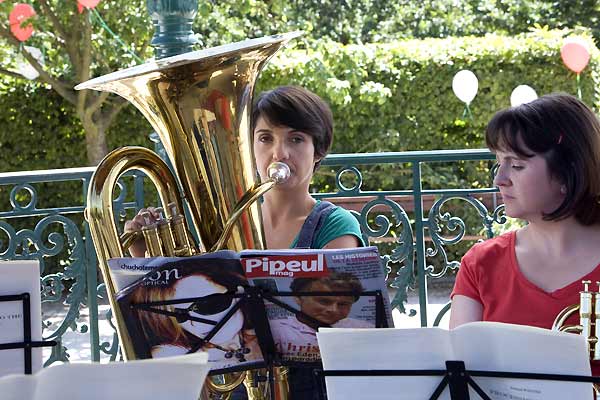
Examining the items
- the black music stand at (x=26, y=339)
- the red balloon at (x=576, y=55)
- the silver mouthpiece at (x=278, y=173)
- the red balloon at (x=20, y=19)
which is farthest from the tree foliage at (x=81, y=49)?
the black music stand at (x=26, y=339)

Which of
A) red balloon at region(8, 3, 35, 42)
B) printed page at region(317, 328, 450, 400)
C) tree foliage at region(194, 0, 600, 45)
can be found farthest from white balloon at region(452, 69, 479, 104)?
printed page at region(317, 328, 450, 400)

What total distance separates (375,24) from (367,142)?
22.8 ft

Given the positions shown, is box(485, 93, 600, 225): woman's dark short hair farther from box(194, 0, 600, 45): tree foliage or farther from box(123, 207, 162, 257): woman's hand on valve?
box(194, 0, 600, 45): tree foliage

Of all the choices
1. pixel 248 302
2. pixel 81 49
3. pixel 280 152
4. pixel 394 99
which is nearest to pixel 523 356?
pixel 248 302

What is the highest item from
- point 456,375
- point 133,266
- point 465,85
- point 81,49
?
point 81,49

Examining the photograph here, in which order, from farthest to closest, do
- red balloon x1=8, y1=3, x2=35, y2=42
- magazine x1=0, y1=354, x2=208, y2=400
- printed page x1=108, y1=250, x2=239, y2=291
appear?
red balloon x1=8, y1=3, x2=35, y2=42 → printed page x1=108, y1=250, x2=239, y2=291 → magazine x1=0, y1=354, x2=208, y2=400

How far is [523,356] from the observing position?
4.75 ft

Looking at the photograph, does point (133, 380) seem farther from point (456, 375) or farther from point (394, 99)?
point (394, 99)

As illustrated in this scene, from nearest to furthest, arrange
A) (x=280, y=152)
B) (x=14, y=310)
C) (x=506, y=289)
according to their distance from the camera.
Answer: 1. (x=14, y=310)
2. (x=506, y=289)
3. (x=280, y=152)

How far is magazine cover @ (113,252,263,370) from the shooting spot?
180cm

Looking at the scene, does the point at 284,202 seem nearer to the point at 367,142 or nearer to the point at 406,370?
the point at 406,370

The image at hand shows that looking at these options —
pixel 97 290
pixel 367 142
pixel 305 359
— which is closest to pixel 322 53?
pixel 367 142

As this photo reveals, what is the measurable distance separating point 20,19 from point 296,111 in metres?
5.14

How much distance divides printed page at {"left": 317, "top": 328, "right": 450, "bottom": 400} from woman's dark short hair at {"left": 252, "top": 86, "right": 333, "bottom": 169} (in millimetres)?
1009
